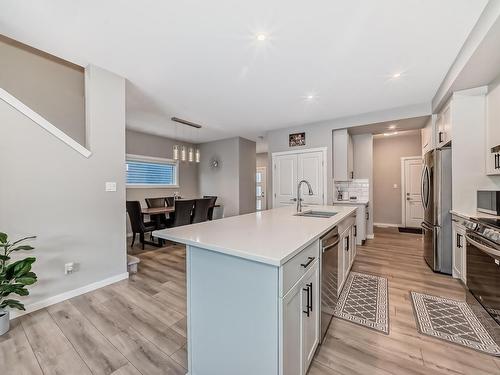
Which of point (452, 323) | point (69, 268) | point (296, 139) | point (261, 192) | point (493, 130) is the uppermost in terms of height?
point (296, 139)

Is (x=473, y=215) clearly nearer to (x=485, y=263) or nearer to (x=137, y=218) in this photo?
(x=485, y=263)

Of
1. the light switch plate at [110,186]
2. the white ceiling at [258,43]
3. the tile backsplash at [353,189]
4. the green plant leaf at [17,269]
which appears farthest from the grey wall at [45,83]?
the tile backsplash at [353,189]

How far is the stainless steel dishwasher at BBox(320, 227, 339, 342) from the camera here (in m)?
1.48

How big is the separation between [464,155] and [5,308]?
4908 millimetres

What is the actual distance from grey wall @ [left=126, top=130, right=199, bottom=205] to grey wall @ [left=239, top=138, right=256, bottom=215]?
169 cm

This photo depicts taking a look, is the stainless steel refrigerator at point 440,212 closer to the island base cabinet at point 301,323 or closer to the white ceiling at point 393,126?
the white ceiling at point 393,126

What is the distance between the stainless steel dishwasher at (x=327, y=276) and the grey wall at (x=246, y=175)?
4.53m

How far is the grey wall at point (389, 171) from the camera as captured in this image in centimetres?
585

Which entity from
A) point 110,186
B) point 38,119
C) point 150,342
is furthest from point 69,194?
point 150,342

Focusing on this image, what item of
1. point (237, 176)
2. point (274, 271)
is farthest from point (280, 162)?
point (274, 271)

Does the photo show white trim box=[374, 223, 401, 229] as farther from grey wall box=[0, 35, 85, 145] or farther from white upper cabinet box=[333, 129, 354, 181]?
grey wall box=[0, 35, 85, 145]

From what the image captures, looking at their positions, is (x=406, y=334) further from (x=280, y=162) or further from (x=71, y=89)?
(x=71, y=89)

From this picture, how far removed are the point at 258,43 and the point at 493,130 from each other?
2725 millimetres

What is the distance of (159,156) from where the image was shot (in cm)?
599
